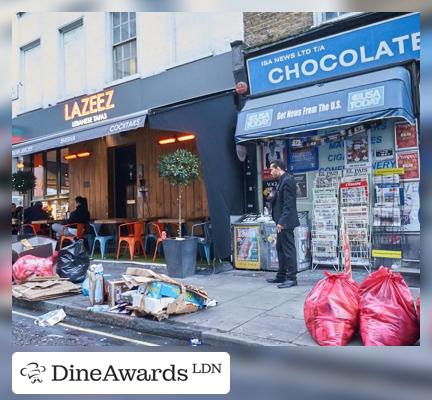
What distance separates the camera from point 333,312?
4.32 metres

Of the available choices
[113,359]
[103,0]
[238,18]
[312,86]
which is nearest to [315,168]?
[312,86]

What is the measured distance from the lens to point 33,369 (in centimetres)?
348

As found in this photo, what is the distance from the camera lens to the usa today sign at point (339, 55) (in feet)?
22.5

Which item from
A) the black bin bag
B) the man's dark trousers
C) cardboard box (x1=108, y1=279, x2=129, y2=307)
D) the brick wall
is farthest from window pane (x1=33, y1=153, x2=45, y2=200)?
the man's dark trousers

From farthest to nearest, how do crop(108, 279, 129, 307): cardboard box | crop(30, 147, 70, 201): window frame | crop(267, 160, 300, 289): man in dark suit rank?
1. crop(30, 147, 70, 201): window frame
2. crop(267, 160, 300, 289): man in dark suit
3. crop(108, 279, 129, 307): cardboard box

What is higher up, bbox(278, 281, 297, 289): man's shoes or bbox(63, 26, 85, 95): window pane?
bbox(63, 26, 85, 95): window pane

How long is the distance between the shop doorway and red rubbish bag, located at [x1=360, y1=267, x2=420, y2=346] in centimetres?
897

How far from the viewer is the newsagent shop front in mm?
6895

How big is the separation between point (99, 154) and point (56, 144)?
2.76 m

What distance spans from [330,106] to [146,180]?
5.81 m

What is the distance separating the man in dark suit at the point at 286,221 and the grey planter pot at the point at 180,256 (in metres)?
1.82

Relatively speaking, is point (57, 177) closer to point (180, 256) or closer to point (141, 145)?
point (141, 145)

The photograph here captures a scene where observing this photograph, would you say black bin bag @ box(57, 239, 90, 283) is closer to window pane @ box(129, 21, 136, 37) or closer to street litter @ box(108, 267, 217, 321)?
street litter @ box(108, 267, 217, 321)

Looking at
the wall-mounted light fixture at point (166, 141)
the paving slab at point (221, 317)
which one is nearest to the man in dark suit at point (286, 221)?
the paving slab at point (221, 317)
